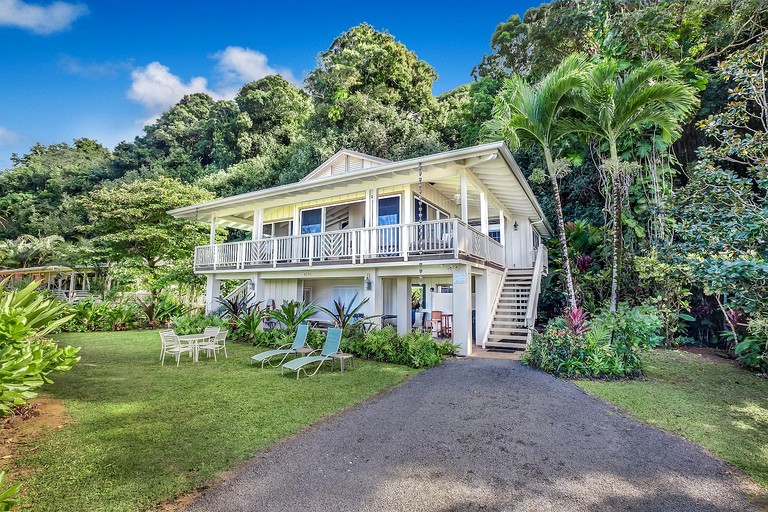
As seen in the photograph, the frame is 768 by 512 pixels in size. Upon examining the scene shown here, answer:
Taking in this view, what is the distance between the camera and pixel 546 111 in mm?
10000

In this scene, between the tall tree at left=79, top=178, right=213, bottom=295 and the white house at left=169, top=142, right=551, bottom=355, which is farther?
the tall tree at left=79, top=178, right=213, bottom=295

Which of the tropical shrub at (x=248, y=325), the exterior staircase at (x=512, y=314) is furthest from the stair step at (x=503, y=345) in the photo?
the tropical shrub at (x=248, y=325)

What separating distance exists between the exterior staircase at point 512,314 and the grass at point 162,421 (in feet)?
12.8

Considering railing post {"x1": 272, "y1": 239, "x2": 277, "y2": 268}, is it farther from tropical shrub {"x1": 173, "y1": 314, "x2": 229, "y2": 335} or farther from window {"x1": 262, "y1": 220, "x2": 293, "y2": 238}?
window {"x1": 262, "y1": 220, "x2": 293, "y2": 238}

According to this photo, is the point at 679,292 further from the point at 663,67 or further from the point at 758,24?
the point at 758,24

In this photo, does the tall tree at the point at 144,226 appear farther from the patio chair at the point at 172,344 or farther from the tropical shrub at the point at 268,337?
the patio chair at the point at 172,344

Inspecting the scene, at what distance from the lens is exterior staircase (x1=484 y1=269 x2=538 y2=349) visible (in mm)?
10570

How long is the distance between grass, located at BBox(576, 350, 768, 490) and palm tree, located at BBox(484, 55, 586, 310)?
273 centimetres

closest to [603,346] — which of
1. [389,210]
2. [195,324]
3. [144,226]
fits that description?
[389,210]

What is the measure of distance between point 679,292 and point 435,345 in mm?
8097

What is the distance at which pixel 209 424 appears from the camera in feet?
16.3

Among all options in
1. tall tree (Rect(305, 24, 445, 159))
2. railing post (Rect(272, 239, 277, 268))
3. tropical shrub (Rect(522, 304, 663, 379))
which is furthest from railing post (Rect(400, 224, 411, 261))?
tall tree (Rect(305, 24, 445, 159))

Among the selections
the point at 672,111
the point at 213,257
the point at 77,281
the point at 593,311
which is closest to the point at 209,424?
the point at 213,257

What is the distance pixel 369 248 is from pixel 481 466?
25.5 ft
